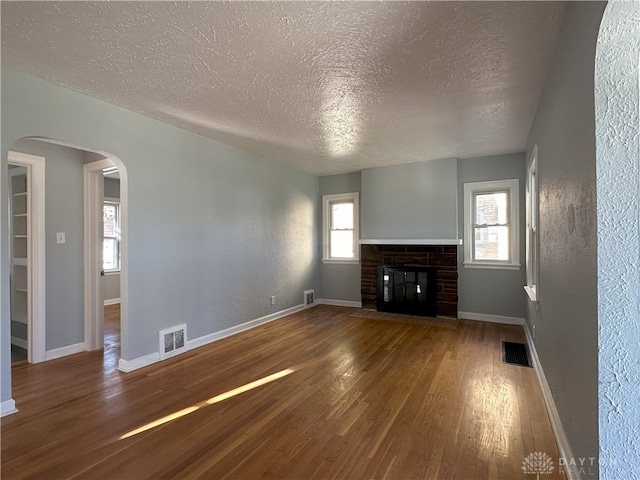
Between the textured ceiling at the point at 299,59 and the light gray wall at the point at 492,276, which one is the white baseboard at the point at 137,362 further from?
the light gray wall at the point at 492,276

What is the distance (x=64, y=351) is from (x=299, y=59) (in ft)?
12.6

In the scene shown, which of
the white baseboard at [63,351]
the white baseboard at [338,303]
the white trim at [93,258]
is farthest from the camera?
the white baseboard at [338,303]

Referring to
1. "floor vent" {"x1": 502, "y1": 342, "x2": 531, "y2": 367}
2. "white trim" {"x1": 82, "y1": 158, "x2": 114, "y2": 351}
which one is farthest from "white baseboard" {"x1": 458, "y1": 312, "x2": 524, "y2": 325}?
"white trim" {"x1": 82, "y1": 158, "x2": 114, "y2": 351}

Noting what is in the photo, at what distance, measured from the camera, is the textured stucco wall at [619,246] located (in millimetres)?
1069

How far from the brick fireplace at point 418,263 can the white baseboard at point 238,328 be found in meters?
1.32

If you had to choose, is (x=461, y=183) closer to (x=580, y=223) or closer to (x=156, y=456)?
(x=580, y=223)

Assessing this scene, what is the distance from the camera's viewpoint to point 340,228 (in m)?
6.02

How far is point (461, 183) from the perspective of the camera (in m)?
4.88

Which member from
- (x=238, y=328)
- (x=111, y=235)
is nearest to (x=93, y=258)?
(x=238, y=328)

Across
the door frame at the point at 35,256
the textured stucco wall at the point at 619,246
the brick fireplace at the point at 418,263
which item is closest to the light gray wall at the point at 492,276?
the brick fireplace at the point at 418,263

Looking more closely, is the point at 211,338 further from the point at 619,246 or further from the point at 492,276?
the point at 492,276

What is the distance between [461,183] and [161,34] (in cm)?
442

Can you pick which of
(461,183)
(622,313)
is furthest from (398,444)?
(461,183)

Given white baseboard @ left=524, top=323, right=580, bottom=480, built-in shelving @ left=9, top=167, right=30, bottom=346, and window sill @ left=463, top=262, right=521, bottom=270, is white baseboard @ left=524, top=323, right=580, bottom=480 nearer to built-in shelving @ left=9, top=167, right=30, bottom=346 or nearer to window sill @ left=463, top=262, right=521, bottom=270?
window sill @ left=463, top=262, right=521, bottom=270
